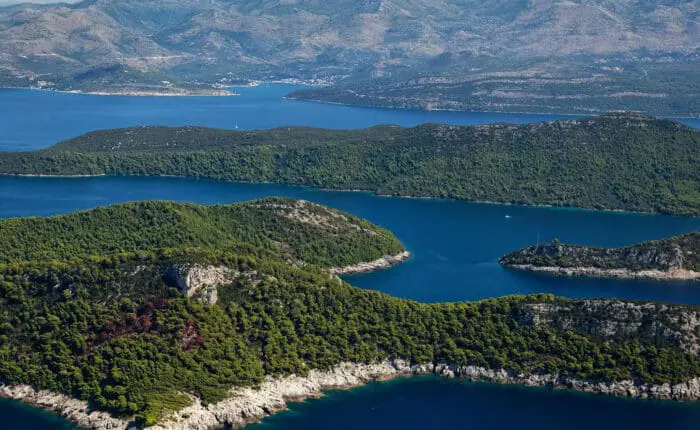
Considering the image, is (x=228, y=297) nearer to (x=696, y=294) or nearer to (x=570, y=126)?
(x=696, y=294)

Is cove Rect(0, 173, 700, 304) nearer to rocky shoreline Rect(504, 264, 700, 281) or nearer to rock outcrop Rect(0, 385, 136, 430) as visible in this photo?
rocky shoreline Rect(504, 264, 700, 281)

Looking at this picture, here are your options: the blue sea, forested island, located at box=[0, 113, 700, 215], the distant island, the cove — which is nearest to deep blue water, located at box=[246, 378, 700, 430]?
the blue sea

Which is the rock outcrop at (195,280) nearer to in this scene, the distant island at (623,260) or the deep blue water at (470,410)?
the deep blue water at (470,410)

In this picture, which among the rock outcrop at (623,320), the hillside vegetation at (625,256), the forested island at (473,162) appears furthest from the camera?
the forested island at (473,162)

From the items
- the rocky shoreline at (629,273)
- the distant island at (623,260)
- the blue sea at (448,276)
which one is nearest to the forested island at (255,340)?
the blue sea at (448,276)

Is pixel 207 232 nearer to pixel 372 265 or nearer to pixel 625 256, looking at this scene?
pixel 372 265

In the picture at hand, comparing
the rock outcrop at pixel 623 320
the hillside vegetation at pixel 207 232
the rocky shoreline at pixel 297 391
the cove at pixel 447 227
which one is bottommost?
the rocky shoreline at pixel 297 391
